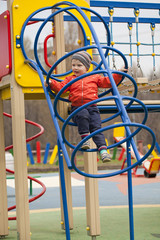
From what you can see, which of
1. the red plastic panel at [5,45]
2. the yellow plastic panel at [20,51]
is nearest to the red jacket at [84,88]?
the yellow plastic panel at [20,51]

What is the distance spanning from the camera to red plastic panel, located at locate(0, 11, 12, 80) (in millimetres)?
5688

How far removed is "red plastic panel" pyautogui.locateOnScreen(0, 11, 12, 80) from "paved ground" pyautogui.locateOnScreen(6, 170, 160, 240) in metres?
2.26

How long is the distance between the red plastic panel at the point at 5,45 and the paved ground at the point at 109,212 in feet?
7.40

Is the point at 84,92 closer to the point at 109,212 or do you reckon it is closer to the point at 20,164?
the point at 20,164

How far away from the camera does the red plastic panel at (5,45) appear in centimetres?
569

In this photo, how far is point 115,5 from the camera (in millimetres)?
7340

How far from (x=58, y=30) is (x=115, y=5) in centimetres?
161

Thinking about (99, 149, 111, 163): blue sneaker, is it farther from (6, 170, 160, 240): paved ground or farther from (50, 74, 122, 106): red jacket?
(6, 170, 160, 240): paved ground

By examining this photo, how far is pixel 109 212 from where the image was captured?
820 centimetres

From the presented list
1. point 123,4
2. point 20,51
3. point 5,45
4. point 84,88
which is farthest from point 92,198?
point 123,4

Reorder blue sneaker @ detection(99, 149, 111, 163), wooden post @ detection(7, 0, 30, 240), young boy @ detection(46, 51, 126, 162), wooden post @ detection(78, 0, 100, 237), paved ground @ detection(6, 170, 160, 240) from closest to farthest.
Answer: blue sneaker @ detection(99, 149, 111, 163) < young boy @ detection(46, 51, 126, 162) < wooden post @ detection(7, 0, 30, 240) < wooden post @ detection(78, 0, 100, 237) < paved ground @ detection(6, 170, 160, 240)

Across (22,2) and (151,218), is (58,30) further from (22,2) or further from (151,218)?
(151,218)

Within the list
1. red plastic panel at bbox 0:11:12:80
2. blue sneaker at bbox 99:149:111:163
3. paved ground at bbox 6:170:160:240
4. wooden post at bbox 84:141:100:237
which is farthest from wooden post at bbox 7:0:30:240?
blue sneaker at bbox 99:149:111:163

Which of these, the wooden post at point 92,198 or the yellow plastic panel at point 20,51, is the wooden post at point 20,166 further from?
the wooden post at point 92,198
